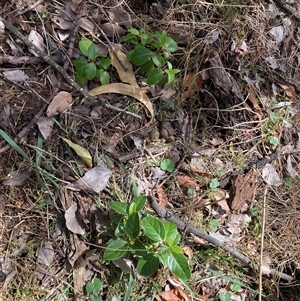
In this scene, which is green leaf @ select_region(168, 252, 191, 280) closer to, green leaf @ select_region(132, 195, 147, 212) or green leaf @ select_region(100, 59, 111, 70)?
green leaf @ select_region(132, 195, 147, 212)

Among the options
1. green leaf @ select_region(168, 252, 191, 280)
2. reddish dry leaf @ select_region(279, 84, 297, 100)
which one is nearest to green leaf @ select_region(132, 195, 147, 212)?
green leaf @ select_region(168, 252, 191, 280)

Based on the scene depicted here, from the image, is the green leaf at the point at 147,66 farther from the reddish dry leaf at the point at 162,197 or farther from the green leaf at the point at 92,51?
the reddish dry leaf at the point at 162,197

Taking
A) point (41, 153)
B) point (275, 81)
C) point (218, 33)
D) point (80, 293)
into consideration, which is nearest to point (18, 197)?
point (41, 153)

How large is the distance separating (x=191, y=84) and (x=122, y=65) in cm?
41

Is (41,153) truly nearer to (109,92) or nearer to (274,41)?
(109,92)

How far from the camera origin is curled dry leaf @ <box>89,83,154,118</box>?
2.20 m

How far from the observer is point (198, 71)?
240 cm

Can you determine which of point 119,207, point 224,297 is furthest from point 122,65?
point 224,297

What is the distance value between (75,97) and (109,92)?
0.57 feet

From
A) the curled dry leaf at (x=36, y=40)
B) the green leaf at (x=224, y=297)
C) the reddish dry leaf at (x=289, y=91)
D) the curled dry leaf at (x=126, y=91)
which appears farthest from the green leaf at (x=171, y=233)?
the reddish dry leaf at (x=289, y=91)

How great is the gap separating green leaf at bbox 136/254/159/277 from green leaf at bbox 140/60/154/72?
939 millimetres

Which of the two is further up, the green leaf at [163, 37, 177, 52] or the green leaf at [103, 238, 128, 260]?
the green leaf at [163, 37, 177, 52]

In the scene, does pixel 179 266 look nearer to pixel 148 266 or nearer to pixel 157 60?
pixel 148 266

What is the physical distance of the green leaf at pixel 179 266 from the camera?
196 centimetres
